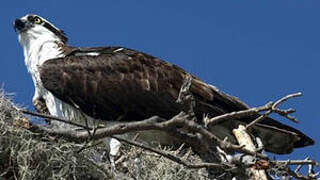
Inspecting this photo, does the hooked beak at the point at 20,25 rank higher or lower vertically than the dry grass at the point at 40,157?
higher

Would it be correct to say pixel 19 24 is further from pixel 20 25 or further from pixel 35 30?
pixel 35 30

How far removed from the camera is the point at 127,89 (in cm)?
807

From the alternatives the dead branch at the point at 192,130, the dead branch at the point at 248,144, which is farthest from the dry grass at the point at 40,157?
the dead branch at the point at 248,144

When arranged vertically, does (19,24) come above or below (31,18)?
below

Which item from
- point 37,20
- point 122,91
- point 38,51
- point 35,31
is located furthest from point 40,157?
point 37,20

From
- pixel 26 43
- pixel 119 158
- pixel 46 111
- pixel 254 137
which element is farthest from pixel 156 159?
pixel 26 43

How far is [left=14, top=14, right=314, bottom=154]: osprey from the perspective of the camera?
775cm

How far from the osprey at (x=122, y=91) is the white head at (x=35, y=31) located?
0.29m

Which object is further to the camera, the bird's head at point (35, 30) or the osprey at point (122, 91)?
the bird's head at point (35, 30)

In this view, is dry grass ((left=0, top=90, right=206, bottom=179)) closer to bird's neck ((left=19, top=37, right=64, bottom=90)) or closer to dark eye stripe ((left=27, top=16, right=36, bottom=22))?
bird's neck ((left=19, top=37, right=64, bottom=90))

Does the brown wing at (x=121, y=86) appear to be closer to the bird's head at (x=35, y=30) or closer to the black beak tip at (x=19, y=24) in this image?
the bird's head at (x=35, y=30)

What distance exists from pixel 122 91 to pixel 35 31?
1218 mm

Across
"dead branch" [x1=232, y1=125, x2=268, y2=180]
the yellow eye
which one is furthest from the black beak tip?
"dead branch" [x1=232, y1=125, x2=268, y2=180]

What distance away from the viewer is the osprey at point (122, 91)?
305 inches
